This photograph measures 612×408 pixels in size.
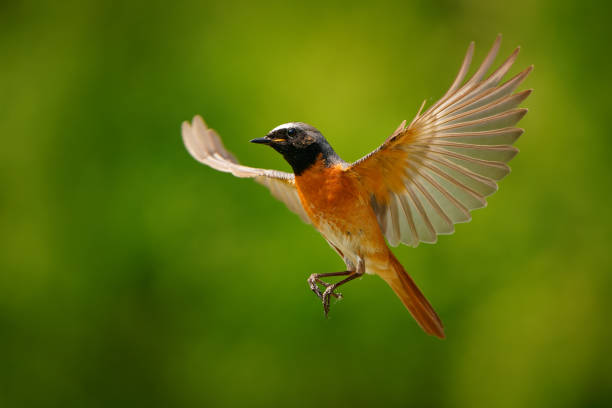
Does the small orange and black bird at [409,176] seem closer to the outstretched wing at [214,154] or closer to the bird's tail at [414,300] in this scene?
the bird's tail at [414,300]

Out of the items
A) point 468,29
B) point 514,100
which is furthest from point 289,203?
point 468,29

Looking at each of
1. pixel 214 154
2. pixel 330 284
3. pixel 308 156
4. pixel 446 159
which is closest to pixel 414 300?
pixel 330 284

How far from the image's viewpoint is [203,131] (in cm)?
199

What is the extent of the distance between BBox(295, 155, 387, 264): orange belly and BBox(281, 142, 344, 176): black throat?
0.5 inches

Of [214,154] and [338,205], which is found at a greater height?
[214,154]

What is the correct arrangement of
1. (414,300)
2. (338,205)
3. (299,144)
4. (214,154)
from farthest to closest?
(214,154), (414,300), (338,205), (299,144)

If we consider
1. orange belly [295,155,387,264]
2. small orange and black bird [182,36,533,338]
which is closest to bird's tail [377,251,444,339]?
small orange and black bird [182,36,533,338]

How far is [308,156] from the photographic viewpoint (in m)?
1.50

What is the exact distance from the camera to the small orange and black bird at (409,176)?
4.34 ft

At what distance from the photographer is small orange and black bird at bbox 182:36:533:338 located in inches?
Answer: 52.1

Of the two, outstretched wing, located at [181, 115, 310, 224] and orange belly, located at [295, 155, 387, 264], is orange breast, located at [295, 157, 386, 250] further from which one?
outstretched wing, located at [181, 115, 310, 224]

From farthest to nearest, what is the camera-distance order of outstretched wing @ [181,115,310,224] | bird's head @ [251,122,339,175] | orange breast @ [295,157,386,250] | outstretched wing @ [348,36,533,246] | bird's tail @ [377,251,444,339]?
outstretched wing @ [181,115,310,224], bird's tail @ [377,251,444,339], orange breast @ [295,157,386,250], bird's head @ [251,122,339,175], outstretched wing @ [348,36,533,246]

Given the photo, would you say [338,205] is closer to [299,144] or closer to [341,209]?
[341,209]

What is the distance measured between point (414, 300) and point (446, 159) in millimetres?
441
